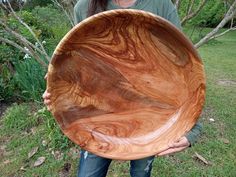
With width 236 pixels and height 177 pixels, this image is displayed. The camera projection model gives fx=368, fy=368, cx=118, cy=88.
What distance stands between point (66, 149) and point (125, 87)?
1710mm

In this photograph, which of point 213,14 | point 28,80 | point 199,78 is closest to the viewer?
point 199,78

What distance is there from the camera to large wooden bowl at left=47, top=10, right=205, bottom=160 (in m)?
1.30

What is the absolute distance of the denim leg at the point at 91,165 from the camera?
5.49 ft

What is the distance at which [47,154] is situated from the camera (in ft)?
10.0

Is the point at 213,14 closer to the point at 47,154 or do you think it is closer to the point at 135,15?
the point at 47,154

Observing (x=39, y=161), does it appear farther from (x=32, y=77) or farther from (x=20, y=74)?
(x=20, y=74)

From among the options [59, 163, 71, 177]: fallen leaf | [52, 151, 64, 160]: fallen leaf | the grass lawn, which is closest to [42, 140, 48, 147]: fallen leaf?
the grass lawn

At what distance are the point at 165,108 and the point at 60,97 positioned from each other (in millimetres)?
414

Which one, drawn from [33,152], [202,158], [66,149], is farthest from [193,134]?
[33,152]

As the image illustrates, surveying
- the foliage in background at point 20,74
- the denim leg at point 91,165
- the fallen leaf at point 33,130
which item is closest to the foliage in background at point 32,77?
the foliage in background at point 20,74

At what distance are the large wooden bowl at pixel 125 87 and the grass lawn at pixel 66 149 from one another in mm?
1351

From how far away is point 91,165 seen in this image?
5.51ft

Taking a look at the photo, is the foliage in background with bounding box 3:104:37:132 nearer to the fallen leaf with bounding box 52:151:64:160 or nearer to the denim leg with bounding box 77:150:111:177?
the fallen leaf with bounding box 52:151:64:160

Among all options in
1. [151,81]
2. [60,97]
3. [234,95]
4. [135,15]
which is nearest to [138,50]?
[151,81]
